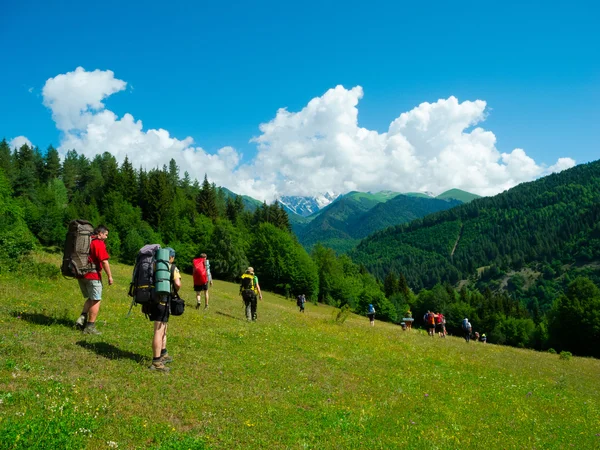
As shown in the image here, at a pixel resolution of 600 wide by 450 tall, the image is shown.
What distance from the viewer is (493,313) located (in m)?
136

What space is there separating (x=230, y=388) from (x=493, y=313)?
14786cm

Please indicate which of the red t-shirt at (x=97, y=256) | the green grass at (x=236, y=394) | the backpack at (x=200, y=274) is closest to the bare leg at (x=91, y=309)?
the green grass at (x=236, y=394)

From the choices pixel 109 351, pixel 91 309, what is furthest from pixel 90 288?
pixel 109 351

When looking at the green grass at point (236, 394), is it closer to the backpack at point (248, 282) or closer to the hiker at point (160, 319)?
the hiker at point (160, 319)

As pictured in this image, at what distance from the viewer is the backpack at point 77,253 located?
10891 mm

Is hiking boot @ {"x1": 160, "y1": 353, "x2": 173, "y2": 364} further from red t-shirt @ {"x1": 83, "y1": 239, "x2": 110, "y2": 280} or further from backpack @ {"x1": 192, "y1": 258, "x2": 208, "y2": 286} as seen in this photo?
backpack @ {"x1": 192, "y1": 258, "x2": 208, "y2": 286}

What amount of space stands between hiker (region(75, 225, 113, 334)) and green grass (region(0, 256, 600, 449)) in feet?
1.69

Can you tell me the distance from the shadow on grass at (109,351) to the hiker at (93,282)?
1132 millimetres

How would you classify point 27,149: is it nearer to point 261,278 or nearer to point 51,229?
point 51,229

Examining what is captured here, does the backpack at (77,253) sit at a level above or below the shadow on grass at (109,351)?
above

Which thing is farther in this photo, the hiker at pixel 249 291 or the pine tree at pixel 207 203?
the pine tree at pixel 207 203

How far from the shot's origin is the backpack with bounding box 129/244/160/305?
9.50 metres

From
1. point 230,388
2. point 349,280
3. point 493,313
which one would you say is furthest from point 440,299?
point 230,388

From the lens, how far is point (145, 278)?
967cm
